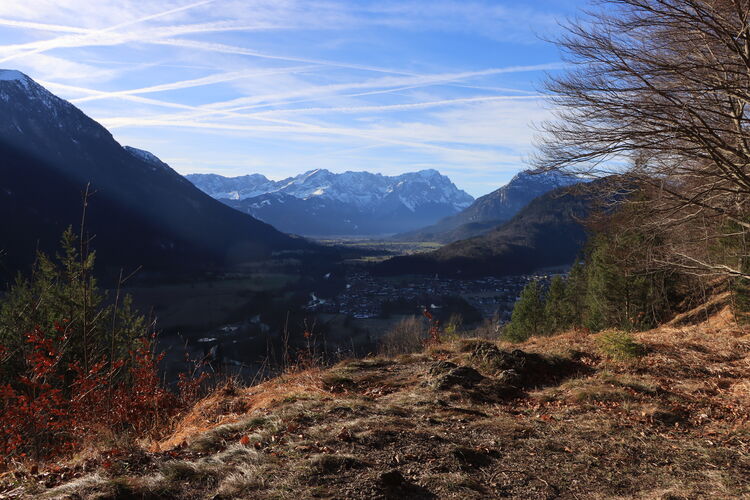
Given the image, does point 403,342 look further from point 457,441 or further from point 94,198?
point 94,198

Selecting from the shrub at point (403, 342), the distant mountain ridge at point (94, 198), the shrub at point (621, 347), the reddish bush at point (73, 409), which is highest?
the distant mountain ridge at point (94, 198)

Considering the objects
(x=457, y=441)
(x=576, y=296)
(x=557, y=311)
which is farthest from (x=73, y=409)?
(x=576, y=296)

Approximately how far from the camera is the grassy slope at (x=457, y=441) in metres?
3.70

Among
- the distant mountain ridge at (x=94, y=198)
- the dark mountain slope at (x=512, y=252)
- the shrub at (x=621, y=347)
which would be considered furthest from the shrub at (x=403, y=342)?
the distant mountain ridge at (x=94, y=198)

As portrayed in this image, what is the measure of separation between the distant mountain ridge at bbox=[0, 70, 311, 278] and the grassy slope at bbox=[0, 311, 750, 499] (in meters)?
127

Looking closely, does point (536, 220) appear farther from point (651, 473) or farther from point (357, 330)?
point (651, 473)

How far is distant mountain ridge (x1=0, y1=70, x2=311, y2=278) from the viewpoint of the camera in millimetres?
127812

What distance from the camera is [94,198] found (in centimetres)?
13650

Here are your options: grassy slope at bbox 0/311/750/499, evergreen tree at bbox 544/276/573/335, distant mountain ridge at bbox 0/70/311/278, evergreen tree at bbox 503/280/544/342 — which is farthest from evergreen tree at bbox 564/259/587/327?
distant mountain ridge at bbox 0/70/311/278

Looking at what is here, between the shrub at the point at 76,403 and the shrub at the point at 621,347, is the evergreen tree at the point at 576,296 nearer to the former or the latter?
the shrub at the point at 621,347

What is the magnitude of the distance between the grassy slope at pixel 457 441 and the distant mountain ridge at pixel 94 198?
12716 centimetres

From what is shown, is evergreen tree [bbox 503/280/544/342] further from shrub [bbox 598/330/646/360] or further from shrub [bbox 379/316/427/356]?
shrub [bbox 598/330/646/360]

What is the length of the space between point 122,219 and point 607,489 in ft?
580

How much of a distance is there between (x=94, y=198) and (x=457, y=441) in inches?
6378
